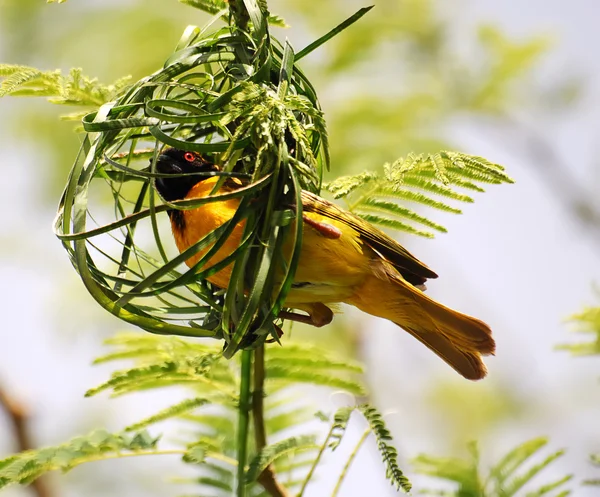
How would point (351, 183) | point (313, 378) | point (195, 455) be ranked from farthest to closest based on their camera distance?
point (313, 378) → point (195, 455) → point (351, 183)

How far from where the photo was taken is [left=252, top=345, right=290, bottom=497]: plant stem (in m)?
2.14

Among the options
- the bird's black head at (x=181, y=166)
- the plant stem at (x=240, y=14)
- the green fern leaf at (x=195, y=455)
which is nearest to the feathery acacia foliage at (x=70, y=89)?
the bird's black head at (x=181, y=166)

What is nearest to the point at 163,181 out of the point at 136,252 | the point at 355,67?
the point at 136,252

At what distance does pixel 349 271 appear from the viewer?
2217 mm

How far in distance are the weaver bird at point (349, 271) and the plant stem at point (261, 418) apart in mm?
170

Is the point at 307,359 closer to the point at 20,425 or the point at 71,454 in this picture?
the point at 71,454

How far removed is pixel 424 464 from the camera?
2.55 metres

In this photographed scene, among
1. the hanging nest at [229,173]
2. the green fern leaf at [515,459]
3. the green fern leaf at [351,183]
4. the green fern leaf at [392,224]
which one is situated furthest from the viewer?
the green fern leaf at [515,459]

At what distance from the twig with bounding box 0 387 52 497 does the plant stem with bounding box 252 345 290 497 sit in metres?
1.93

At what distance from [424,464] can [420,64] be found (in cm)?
381

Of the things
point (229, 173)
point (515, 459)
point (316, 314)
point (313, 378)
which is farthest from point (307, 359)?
point (229, 173)

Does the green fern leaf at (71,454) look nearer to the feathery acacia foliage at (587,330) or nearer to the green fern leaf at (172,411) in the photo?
the green fern leaf at (172,411)

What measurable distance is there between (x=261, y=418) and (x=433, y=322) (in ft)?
1.87

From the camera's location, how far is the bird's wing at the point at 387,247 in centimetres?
220
